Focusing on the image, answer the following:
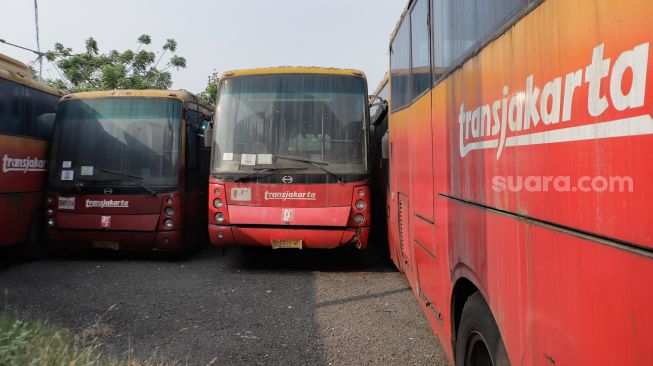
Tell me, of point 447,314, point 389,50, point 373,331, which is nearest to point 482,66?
point 447,314

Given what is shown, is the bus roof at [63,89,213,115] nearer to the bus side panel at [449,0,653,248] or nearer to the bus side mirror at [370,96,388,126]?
the bus side mirror at [370,96,388,126]

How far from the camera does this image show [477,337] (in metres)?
2.58

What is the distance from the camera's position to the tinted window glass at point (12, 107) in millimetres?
7336

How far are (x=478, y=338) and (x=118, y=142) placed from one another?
703 centimetres

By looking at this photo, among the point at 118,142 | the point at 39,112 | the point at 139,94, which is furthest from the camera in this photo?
the point at 39,112

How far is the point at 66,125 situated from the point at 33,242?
1.96 meters

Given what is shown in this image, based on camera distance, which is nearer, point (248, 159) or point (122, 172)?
point (248, 159)

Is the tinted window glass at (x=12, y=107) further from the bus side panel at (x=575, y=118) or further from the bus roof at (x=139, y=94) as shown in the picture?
the bus side panel at (x=575, y=118)

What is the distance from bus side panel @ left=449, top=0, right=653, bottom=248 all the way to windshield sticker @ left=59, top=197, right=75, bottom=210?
7.27 meters

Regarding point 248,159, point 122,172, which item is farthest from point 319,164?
point 122,172

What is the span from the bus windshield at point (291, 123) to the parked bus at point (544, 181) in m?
3.85

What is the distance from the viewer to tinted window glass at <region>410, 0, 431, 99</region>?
3.72 metres

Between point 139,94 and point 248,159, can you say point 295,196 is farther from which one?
point 139,94

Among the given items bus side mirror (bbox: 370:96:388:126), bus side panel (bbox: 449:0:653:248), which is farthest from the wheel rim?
bus side mirror (bbox: 370:96:388:126)
